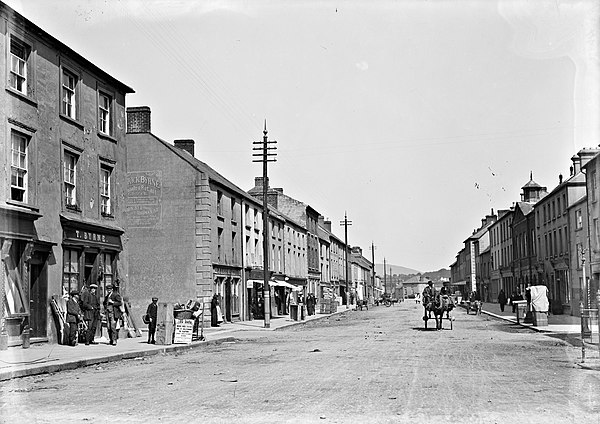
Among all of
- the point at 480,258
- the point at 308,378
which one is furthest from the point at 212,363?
the point at 480,258

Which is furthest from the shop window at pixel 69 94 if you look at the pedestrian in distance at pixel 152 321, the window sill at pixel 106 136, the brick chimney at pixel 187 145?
the brick chimney at pixel 187 145

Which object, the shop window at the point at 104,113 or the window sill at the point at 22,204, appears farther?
the shop window at the point at 104,113

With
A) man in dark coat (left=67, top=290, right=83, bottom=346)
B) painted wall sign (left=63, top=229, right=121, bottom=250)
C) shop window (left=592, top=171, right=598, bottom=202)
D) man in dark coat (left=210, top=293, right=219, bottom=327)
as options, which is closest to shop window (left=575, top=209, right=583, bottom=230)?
shop window (left=592, top=171, right=598, bottom=202)

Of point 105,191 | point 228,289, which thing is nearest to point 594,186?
point 228,289

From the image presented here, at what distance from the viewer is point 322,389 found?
1121 centimetres

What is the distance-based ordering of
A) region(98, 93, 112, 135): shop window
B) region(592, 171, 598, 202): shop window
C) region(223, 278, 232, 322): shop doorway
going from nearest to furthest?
1. region(98, 93, 112, 135): shop window
2. region(592, 171, 598, 202): shop window
3. region(223, 278, 232, 322): shop doorway

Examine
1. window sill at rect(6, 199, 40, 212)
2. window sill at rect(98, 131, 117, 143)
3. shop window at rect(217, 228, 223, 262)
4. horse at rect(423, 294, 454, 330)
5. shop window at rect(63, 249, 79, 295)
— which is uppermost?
window sill at rect(98, 131, 117, 143)

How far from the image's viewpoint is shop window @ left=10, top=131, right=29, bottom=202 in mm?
19812

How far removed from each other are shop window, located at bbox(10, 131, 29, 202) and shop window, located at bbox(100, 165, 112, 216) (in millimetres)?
5510

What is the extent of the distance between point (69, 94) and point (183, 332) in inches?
344

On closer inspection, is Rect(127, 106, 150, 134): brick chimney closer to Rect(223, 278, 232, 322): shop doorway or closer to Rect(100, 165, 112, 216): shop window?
Rect(100, 165, 112, 216): shop window

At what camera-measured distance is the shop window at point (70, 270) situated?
2258cm

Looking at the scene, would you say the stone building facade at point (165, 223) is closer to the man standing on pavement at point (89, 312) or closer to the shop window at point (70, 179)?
the shop window at point (70, 179)

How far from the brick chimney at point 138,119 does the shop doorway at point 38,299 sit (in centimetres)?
1412
